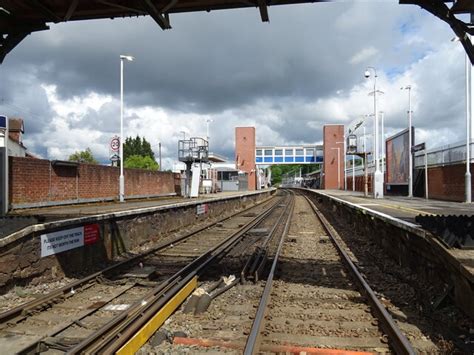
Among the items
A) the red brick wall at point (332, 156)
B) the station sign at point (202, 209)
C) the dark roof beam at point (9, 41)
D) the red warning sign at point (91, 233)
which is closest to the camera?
the dark roof beam at point (9, 41)

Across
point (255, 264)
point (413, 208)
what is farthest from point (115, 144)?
point (255, 264)

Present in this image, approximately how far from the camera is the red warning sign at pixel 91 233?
9.62 m

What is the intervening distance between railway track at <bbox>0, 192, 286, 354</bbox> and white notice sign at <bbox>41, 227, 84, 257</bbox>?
101 centimetres

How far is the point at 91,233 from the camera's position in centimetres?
987

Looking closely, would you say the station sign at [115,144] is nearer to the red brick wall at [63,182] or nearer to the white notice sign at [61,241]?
the red brick wall at [63,182]

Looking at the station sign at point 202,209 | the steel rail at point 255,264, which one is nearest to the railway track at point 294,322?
the steel rail at point 255,264

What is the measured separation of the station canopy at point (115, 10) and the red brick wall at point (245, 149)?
74837mm

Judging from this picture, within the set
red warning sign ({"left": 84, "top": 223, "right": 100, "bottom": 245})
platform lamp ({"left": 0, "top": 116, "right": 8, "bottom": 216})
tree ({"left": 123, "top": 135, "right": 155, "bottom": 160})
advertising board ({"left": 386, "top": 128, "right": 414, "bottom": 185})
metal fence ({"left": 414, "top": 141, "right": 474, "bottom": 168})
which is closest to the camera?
platform lamp ({"left": 0, "top": 116, "right": 8, "bottom": 216})

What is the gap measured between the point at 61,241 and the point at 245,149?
7566 cm

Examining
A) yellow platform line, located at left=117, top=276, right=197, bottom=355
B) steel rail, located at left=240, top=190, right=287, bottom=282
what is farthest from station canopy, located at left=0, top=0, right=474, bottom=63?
steel rail, located at left=240, top=190, right=287, bottom=282

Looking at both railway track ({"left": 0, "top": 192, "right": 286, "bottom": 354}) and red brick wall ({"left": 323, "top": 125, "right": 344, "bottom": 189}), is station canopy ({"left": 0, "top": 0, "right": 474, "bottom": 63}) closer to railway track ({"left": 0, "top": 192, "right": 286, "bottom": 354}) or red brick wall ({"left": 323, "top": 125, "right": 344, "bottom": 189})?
railway track ({"left": 0, "top": 192, "right": 286, "bottom": 354})

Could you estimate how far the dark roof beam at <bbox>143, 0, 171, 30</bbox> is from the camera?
20.1ft

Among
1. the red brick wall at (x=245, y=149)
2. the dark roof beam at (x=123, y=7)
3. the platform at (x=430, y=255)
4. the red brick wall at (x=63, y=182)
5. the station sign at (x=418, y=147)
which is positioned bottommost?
the platform at (x=430, y=255)

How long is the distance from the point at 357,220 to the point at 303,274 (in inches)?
356
